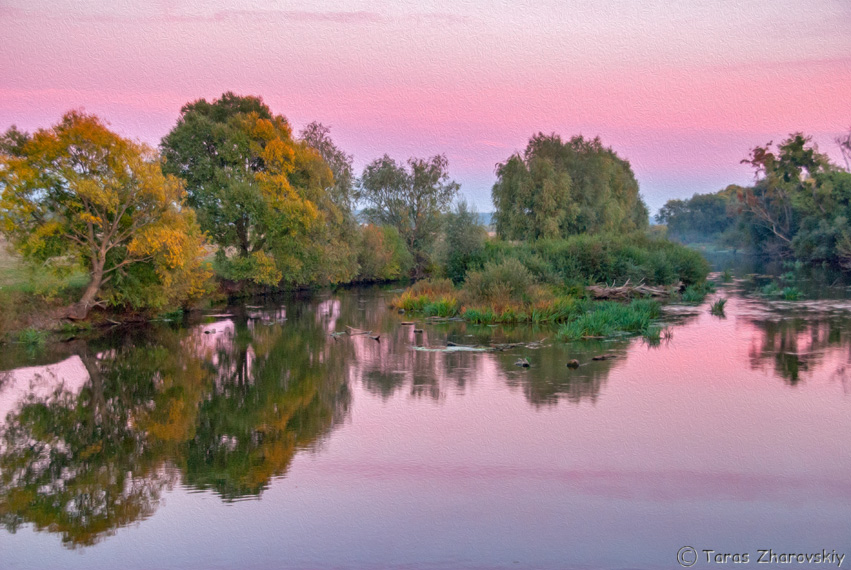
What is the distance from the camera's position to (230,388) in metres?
15.7

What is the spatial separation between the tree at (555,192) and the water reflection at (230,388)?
19046mm

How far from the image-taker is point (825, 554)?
7.56 m

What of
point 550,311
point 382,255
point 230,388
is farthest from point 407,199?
point 230,388

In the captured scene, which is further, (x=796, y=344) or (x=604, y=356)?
(x=796, y=344)

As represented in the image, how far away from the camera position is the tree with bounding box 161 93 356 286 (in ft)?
110

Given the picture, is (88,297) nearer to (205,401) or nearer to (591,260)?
(205,401)

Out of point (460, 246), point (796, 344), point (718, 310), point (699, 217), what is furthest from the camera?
point (699, 217)

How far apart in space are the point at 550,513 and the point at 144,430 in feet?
25.2

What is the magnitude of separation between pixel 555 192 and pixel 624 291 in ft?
47.6

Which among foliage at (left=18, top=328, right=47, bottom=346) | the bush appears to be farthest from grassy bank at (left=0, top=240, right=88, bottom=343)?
the bush

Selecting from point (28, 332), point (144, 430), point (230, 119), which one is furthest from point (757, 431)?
point (230, 119)

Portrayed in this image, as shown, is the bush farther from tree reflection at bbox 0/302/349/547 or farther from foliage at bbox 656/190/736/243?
foliage at bbox 656/190/736/243

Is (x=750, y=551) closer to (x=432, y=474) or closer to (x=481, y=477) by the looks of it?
(x=481, y=477)

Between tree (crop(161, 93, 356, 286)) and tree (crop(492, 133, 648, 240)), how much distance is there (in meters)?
14.6
